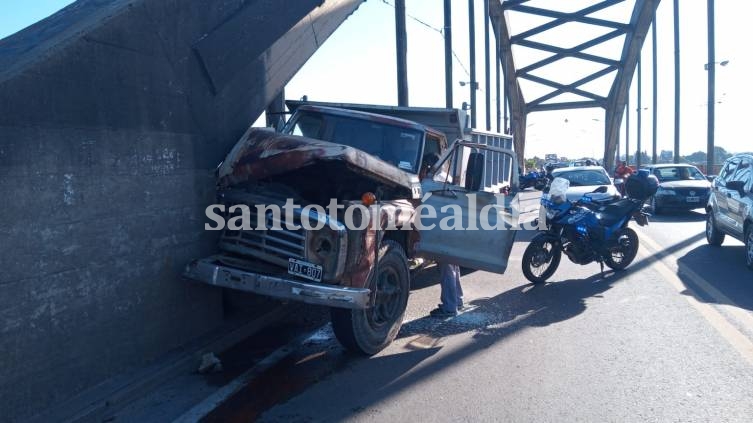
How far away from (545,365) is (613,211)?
207 inches

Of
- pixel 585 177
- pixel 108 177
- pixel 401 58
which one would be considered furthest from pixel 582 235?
pixel 585 177

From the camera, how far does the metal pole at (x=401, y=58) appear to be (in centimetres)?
1748

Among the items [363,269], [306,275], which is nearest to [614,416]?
[363,269]

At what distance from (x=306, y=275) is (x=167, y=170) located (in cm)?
151

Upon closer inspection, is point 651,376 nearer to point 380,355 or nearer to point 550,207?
point 380,355

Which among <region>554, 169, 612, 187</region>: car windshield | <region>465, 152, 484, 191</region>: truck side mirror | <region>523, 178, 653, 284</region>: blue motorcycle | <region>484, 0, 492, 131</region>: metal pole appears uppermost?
<region>484, 0, 492, 131</region>: metal pole

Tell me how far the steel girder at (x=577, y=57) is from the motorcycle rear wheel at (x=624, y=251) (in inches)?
1571

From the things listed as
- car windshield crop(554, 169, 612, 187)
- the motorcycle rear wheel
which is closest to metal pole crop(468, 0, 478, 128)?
car windshield crop(554, 169, 612, 187)

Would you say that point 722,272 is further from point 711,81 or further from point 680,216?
point 711,81

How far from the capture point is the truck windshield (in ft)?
23.3

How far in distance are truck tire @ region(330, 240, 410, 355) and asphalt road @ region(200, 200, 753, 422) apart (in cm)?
17

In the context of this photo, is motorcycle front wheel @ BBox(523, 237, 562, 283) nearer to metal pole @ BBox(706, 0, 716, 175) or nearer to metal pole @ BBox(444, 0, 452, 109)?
metal pole @ BBox(444, 0, 452, 109)

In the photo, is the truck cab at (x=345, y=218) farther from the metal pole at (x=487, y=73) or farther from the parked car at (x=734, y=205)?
the metal pole at (x=487, y=73)

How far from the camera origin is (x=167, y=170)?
18.2ft
